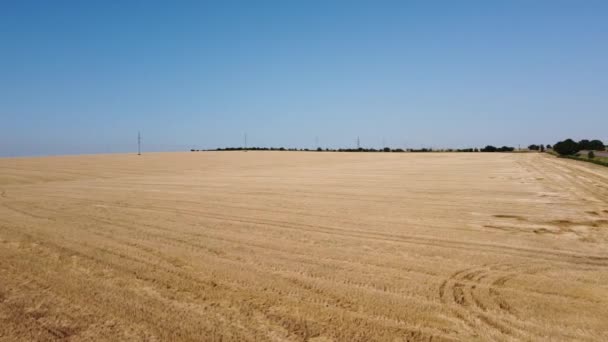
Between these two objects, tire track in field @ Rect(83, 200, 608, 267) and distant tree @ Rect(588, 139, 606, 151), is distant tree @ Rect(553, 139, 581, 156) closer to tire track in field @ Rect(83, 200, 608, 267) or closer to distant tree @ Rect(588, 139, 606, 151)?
distant tree @ Rect(588, 139, 606, 151)

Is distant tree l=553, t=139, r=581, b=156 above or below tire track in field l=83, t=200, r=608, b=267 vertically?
above

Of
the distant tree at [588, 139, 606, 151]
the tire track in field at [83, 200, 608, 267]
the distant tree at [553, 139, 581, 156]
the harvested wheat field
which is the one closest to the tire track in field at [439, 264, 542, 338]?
the harvested wheat field

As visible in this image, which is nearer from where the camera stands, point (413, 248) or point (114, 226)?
point (413, 248)

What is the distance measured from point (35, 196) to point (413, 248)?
11024 millimetres

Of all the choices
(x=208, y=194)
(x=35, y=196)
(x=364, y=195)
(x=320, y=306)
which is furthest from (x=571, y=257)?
(x=35, y=196)

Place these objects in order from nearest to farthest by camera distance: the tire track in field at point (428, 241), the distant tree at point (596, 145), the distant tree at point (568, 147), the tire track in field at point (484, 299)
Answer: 1. the tire track in field at point (484, 299)
2. the tire track in field at point (428, 241)
3. the distant tree at point (568, 147)
4. the distant tree at point (596, 145)

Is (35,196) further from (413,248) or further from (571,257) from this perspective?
(571,257)

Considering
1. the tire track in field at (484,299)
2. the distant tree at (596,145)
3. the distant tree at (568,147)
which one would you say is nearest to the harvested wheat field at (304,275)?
the tire track in field at (484,299)

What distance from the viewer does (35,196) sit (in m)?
11.1

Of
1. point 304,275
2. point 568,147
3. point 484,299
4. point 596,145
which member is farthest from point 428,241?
point 596,145

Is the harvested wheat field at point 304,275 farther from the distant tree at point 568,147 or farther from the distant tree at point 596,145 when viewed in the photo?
the distant tree at point 596,145

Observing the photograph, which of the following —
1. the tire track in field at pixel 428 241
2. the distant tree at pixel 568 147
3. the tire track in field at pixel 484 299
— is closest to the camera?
the tire track in field at pixel 484 299

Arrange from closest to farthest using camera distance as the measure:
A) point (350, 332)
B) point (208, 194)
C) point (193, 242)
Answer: point (350, 332) → point (193, 242) → point (208, 194)

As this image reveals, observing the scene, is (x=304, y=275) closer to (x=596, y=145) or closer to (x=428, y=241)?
(x=428, y=241)
